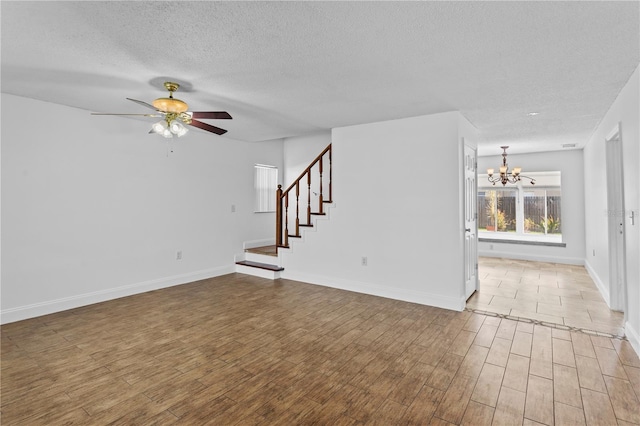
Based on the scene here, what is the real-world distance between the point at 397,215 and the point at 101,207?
13.6ft

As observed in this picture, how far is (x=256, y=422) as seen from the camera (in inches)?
75.3

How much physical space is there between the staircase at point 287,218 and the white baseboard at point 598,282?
4.05 m

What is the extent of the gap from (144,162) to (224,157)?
1483 mm

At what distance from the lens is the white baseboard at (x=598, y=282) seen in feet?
14.1

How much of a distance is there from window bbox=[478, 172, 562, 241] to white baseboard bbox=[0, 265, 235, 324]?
6.65m

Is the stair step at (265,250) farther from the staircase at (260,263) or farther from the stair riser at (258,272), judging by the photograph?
the stair riser at (258,272)

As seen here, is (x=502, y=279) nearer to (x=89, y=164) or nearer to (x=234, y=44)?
A: (x=234, y=44)

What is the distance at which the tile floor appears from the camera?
3.58m

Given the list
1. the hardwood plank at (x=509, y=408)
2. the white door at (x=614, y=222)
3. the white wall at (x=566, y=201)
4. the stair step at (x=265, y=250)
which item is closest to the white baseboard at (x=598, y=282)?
the white door at (x=614, y=222)

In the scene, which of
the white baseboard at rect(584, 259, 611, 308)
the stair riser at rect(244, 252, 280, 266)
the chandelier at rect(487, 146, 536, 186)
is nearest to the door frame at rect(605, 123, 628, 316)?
the white baseboard at rect(584, 259, 611, 308)

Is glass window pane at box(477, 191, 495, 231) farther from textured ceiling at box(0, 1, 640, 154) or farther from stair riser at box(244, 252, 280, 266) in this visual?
stair riser at box(244, 252, 280, 266)

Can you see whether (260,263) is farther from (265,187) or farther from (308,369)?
(308,369)

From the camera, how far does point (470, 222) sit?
4.51m

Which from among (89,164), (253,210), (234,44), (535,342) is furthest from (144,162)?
(535,342)
